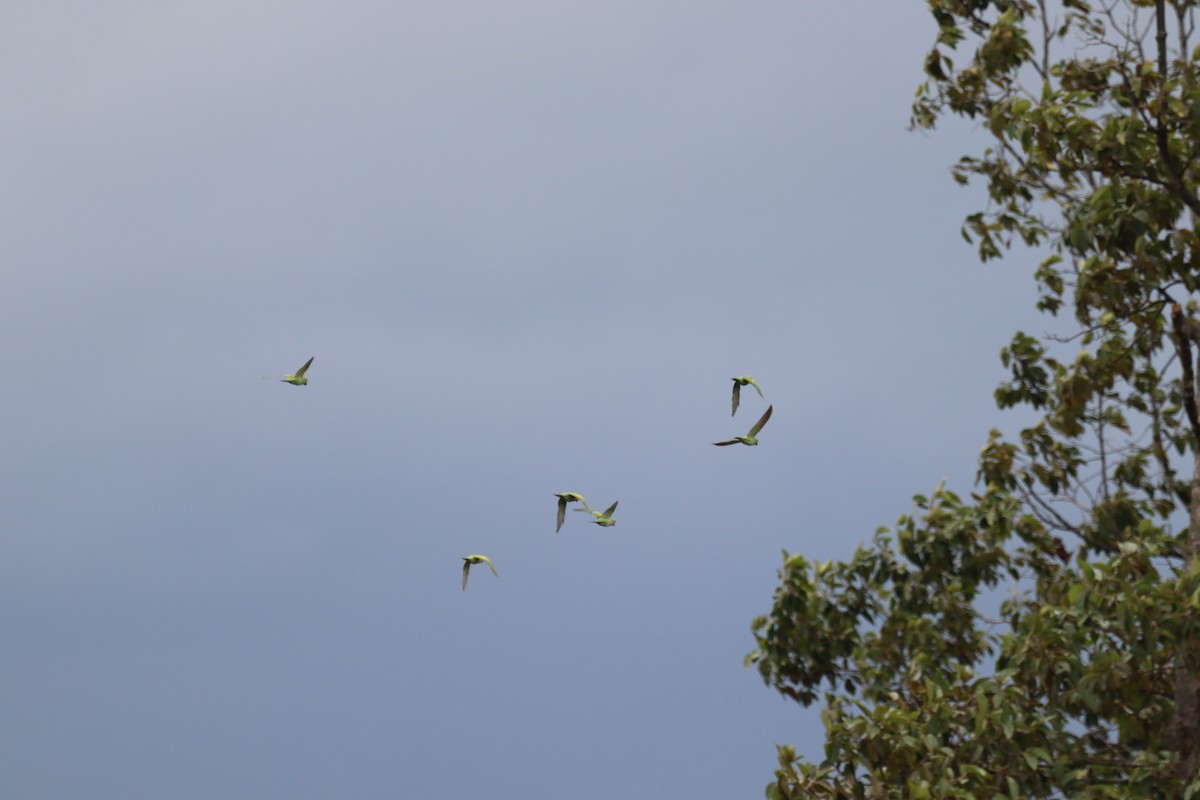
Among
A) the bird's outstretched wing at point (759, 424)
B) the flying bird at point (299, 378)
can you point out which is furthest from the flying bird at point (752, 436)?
the flying bird at point (299, 378)

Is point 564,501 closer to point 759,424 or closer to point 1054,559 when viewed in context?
point 759,424

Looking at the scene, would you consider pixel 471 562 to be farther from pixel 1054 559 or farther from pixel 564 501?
pixel 1054 559

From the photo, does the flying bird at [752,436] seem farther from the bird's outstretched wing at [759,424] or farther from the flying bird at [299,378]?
the flying bird at [299,378]

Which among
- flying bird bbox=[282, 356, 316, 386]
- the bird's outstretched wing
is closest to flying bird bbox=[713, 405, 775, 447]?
the bird's outstretched wing

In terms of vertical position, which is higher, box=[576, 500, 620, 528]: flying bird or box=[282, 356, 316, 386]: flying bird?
box=[282, 356, 316, 386]: flying bird

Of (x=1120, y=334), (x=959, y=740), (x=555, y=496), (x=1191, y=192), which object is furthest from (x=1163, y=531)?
(x=555, y=496)

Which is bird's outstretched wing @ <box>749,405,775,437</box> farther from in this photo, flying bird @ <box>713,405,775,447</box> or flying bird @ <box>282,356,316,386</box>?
flying bird @ <box>282,356,316,386</box>

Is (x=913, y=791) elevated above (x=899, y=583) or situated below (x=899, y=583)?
below

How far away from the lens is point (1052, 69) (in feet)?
40.7

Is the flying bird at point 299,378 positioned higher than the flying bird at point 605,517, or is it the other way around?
the flying bird at point 299,378

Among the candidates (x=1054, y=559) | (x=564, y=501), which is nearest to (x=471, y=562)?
(x=564, y=501)

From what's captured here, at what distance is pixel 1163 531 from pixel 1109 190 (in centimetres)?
330

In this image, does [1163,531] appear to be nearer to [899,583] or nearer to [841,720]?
[899,583]

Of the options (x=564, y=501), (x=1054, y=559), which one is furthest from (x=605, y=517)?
(x=1054, y=559)
